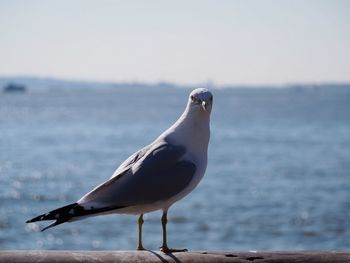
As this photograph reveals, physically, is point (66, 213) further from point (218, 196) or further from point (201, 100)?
point (218, 196)

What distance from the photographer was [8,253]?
10.3ft

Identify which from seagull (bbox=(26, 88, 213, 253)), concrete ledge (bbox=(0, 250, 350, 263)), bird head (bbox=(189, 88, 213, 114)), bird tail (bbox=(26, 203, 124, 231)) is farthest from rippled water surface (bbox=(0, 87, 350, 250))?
concrete ledge (bbox=(0, 250, 350, 263))

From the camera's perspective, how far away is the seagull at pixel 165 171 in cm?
372

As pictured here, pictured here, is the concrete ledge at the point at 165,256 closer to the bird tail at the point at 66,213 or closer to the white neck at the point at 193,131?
the bird tail at the point at 66,213

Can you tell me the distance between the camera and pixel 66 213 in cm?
334

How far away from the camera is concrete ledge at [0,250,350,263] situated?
10.2 feet

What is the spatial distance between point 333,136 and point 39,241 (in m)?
36.0

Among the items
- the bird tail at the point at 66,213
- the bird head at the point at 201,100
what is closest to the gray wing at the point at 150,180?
the bird tail at the point at 66,213

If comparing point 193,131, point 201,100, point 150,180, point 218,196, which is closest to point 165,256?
point 150,180

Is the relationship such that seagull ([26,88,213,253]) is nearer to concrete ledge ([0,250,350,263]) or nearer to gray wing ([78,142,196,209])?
gray wing ([78,142,196,209])

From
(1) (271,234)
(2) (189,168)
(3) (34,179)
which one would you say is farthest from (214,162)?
(2) (189,168)

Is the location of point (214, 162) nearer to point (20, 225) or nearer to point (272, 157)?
point (272, 157)

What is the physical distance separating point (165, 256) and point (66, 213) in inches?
21.9

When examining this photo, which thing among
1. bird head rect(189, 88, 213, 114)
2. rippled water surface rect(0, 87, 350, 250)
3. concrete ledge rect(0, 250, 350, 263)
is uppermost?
bird head rect(189, 88, 213, 114)
